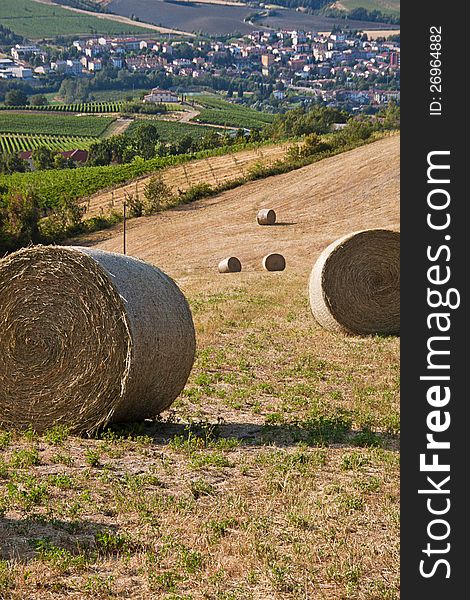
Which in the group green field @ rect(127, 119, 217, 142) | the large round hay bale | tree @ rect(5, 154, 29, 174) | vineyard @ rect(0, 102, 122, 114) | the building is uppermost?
the building

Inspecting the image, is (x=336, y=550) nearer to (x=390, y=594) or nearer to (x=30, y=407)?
(x=390, y=594)

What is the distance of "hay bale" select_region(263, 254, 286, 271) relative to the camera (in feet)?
103

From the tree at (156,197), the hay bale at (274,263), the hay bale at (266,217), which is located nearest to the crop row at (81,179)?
the tree at (156,197)

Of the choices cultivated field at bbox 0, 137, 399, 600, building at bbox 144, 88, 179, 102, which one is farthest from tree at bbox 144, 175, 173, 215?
building at bbox 144, 88, 179, 102

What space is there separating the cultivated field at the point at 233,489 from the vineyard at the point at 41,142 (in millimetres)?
90168

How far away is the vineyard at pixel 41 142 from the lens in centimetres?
10400

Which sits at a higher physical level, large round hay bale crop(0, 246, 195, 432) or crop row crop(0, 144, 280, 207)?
large round hay bale crop(0, 246, 195, 432)

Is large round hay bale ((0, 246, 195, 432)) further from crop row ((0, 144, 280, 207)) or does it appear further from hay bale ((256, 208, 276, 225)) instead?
crop row ((0, 144, 280, 207))

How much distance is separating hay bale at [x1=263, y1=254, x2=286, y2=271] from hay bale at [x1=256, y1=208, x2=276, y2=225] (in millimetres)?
9528

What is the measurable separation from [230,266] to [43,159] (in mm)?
55897

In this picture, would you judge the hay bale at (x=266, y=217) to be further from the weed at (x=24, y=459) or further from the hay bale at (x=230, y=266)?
the weed at (x=24, y=459)

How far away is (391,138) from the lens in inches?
2167

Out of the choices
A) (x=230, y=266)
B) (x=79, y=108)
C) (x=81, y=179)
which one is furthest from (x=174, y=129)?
(x=230, y=266)

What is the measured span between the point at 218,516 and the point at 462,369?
140 inches
